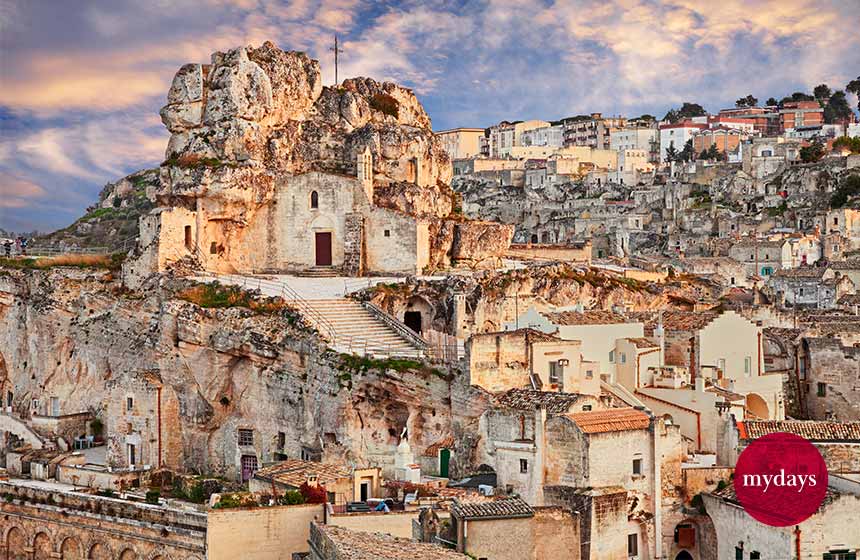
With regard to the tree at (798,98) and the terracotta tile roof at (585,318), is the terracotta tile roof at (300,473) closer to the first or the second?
the terracotta tile roof at (585,318)

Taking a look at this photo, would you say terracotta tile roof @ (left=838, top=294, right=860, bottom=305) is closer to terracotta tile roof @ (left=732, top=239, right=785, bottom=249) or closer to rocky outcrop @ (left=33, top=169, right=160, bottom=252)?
terracotta tile roof @ (left=732, top=239, right=785, bottom=249)

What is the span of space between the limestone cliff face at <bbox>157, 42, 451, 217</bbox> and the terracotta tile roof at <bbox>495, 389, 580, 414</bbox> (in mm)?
18360

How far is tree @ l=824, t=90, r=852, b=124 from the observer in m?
136

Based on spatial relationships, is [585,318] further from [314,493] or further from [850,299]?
[850,299]

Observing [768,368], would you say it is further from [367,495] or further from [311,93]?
[311,93]

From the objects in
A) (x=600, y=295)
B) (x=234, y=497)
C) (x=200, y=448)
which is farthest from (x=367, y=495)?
(x=600, y=295)

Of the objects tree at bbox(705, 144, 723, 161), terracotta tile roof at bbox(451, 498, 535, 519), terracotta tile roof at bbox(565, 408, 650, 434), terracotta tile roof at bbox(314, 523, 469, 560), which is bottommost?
terracotta tile roof at bbox(314, 523, 469, 560)

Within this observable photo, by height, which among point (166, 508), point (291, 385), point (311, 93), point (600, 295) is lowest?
point (166, 508)

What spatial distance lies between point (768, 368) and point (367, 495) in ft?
62.9

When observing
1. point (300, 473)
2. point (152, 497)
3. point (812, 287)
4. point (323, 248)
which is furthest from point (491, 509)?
point (812, 287)

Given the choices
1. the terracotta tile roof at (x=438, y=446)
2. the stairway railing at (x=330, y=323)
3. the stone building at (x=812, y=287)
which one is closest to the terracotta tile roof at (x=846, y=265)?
the stone building at (x=812, y=287)

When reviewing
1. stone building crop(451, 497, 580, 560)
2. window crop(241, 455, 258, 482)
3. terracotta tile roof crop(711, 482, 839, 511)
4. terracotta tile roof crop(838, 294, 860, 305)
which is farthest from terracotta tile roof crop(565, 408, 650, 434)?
terracotta tile roof crop(838, 294, 860, 305)

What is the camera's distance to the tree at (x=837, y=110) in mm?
136500

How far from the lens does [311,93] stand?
166 feet
